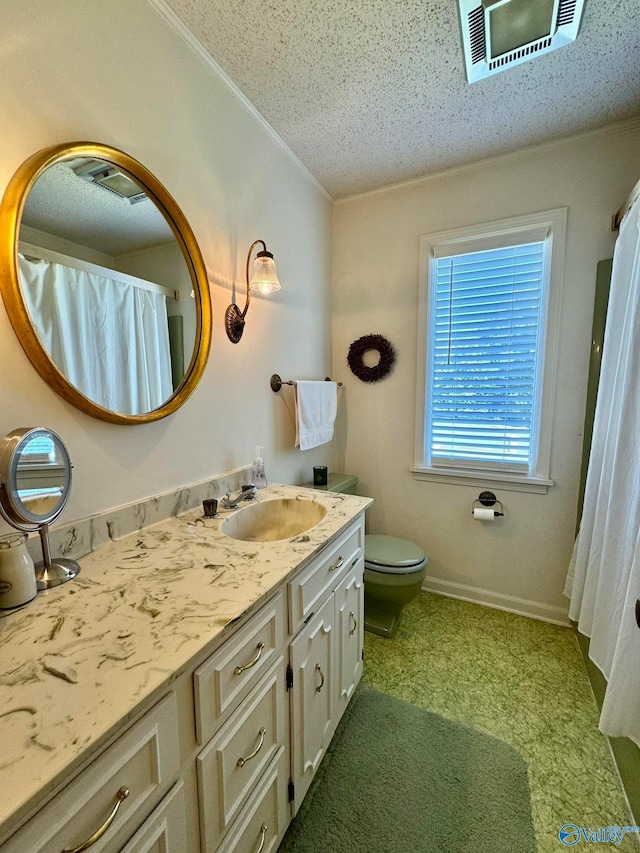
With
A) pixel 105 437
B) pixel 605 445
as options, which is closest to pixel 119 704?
pixel 105 437

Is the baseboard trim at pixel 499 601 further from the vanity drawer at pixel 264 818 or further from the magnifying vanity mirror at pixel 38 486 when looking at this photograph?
the magnifying vanity mirror at pixel 38 486

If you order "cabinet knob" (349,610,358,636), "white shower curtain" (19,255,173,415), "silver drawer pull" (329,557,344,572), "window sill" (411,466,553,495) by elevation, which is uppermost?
"white shower curtain" (19,255,173,415)

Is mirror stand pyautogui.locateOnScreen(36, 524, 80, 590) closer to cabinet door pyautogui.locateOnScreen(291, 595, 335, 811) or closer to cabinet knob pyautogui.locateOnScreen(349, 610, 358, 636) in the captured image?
cabinet door pyautogui.locateOnScreen(291, 595, 335, 811)

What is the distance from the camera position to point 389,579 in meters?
1.71

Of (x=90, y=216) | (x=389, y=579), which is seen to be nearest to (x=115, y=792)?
(x=90, y=216)

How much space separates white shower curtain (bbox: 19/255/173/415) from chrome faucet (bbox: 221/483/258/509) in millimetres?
445

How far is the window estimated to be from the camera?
6.01ft

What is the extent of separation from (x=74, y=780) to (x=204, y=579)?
1.31 ft

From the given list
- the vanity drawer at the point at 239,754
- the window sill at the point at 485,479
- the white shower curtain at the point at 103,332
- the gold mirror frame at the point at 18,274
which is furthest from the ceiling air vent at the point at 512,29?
the vanity drawer at the point at 239,754

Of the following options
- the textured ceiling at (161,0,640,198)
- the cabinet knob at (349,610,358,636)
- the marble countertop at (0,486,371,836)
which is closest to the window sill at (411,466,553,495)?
the cabinet knob at (349,610,358,636)

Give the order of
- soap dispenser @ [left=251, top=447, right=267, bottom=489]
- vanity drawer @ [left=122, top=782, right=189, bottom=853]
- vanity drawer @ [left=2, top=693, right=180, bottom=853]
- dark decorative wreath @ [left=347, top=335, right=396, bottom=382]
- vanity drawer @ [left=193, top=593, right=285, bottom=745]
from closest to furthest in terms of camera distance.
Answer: vanity drawer @ [left=2, top=693, right=180, bottom=853] → vanity drawer @ [left=122, top=782, right=189, bottom=853] → vanity drawer @ [left=193, top=593, right=285, bottom=745] → soap dispenser @ [left=251, top=447, right=267, bottom=489] → dark decorative wreath @ [left=347, top=335, right=396, bottom=382]

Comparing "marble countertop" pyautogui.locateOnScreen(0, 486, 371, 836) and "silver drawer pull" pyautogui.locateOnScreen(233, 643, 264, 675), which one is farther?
"silver drawer pull" pyautogui.locateOnScreen(233, 643, 264, 675)

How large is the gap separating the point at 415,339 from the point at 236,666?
192 cm

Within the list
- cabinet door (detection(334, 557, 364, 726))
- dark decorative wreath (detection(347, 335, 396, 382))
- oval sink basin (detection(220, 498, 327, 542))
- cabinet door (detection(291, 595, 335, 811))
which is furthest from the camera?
dark decorative wreath (detection(347, 335, 396, 382))
